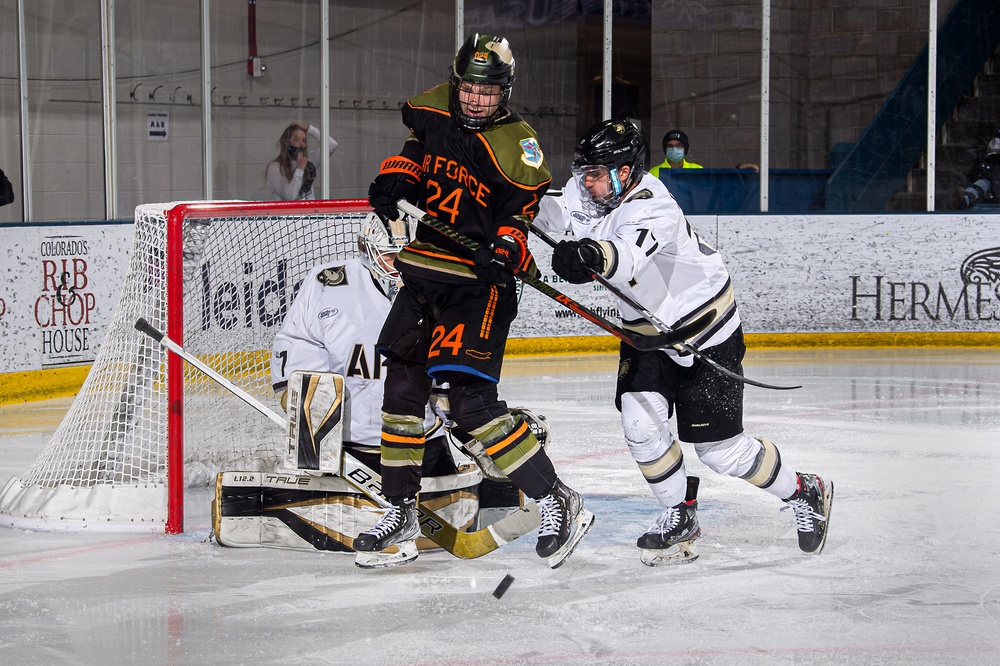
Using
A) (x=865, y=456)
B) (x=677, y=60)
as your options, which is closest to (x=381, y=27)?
(x=677, y=60)

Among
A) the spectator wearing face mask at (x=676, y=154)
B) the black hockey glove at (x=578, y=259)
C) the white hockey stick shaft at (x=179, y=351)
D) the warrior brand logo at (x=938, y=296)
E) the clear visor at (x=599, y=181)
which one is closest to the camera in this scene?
the black hockey glove at (x=578, y=259)

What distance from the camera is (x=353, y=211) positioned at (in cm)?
382

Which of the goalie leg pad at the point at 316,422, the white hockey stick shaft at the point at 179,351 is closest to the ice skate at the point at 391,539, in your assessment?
the goalie leg pad at the point at 316,422

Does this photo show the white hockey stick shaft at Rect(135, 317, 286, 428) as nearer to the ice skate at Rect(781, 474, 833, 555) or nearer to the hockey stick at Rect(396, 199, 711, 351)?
the hockey stick at Rect(396, 199, 711, 351)

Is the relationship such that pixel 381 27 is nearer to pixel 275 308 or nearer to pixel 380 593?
pixel 275 308

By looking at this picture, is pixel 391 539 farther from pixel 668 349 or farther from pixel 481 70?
pixel 481 70

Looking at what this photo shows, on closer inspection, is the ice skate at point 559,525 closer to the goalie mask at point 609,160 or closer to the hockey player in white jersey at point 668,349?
the hockey player in white jersey at point 668,349

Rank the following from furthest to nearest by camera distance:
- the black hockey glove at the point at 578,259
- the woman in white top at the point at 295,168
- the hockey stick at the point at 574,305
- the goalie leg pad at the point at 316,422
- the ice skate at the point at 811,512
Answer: the woman in white top at the point at 295,168, the ice skate at the point at 811,512, the goalie leg pad at the point at 316,422, the hockey stick at the point at 574,305, the black hockey glove at the point at 578,259

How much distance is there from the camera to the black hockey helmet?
3018 mm

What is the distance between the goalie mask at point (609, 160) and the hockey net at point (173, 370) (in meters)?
0.87

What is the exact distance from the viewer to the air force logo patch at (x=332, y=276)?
11.7 ft

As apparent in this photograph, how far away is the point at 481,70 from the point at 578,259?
19.4 inches

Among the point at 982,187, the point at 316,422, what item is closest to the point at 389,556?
the point at 316,422

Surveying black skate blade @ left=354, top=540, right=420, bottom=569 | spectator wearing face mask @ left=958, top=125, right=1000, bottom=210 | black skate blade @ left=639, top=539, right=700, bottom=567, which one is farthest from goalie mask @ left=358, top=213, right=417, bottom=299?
spectator wearing face mask @ left=958, top=125, right=1000, bottom=210
